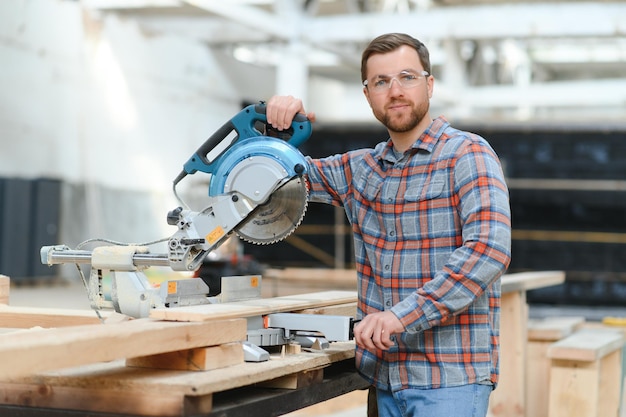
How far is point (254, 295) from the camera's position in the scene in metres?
2.83

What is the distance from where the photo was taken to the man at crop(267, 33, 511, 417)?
227 centimetres

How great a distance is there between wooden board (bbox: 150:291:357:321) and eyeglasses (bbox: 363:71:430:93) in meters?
0.67

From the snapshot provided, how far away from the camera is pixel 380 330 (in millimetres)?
2250

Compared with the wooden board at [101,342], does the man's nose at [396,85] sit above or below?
above

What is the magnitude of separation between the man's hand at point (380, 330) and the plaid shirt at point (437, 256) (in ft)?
→ 0.10

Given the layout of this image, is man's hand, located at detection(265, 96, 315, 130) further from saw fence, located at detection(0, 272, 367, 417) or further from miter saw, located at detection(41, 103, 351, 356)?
saw fence, located at detection(0, 272, 367, 417)

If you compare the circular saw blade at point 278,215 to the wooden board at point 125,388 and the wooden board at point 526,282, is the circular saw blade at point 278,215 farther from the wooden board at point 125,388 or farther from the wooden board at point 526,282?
the wooden board at point 526,282

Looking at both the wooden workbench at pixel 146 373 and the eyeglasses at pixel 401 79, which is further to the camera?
the eyeglasses at pixel 401 79

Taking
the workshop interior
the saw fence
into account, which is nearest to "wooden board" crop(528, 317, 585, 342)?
the saw fence

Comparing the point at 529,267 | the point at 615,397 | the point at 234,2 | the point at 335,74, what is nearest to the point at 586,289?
the point at 529,267

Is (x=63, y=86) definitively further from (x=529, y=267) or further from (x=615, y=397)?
(x=615, y=397)

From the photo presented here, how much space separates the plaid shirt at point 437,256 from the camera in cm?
226

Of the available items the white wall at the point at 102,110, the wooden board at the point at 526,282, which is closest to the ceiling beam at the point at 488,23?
the white wall at the point at 102,110

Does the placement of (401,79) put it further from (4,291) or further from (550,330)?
(550,330)
